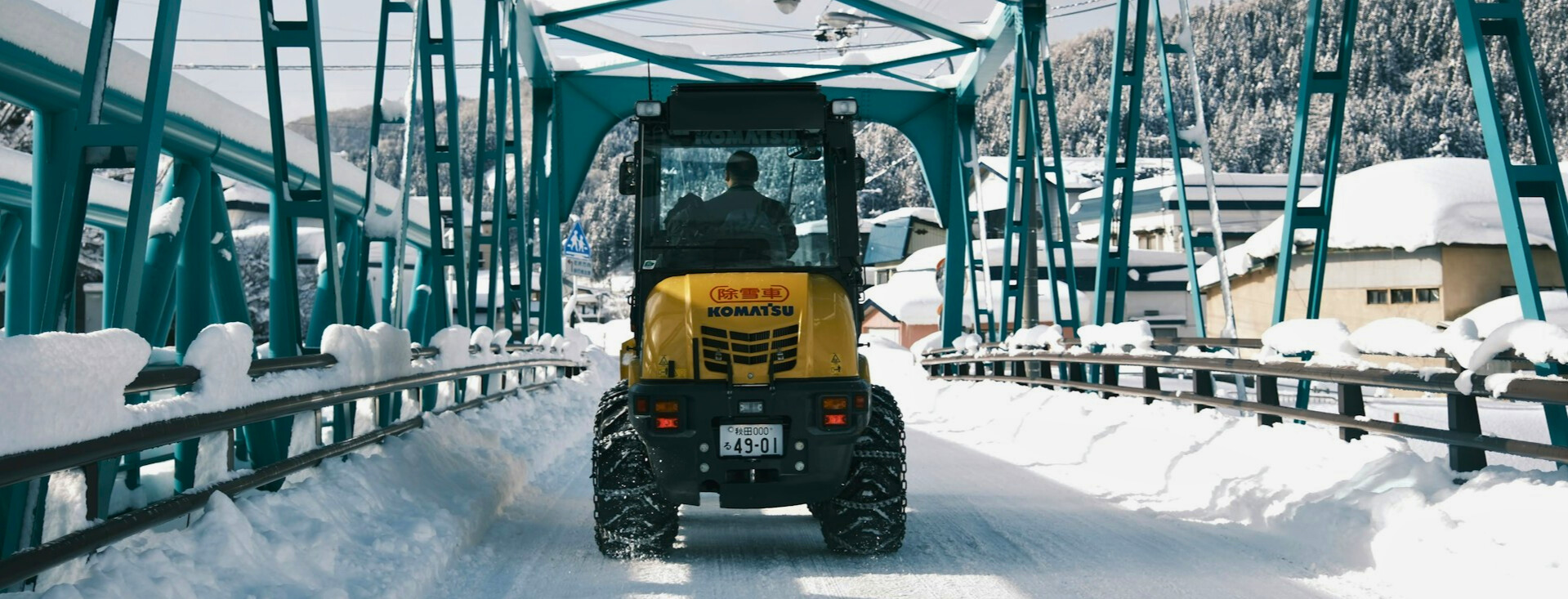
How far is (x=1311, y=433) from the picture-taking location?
8.10m

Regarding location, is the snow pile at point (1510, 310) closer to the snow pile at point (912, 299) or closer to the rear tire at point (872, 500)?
the snow pile at point (912, 299)

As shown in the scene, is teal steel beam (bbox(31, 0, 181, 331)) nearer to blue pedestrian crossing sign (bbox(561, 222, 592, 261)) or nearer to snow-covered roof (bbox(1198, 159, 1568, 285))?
blue pedestrian crossing sign (bbox(561, 222, 592, 261))

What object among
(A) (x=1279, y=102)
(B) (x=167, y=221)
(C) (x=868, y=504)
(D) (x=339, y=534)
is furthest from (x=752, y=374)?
(A) (x=1279, y=102)

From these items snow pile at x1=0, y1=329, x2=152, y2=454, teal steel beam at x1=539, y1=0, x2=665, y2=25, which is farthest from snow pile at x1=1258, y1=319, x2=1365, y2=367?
teal steel beam at x1=539, y1=0, x2=665, y2=25

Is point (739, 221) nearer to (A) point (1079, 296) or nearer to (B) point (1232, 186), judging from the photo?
(A) point (1079, 296)

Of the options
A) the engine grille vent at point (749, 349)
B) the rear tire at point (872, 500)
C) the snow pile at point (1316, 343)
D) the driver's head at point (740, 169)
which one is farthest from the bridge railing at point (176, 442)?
the snow pile at point (1316, 343)

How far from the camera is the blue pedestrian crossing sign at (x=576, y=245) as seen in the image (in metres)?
30.5

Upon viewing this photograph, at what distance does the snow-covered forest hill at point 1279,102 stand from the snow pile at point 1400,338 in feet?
228

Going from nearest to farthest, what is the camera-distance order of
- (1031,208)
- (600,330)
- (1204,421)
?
(1204,421) < (1031,208) < (600,330)

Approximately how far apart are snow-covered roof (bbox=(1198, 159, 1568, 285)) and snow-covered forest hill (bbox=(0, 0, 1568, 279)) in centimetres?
4378

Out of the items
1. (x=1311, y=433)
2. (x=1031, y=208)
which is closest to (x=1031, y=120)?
(x=1031, y=208)

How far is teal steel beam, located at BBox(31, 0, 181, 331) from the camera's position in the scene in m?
5.62

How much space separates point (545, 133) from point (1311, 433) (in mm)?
18772

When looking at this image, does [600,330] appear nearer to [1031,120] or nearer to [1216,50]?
[1031,120]
